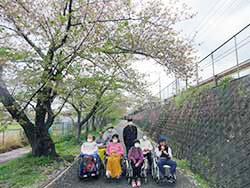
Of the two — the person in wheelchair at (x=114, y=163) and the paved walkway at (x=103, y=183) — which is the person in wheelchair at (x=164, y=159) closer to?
the paved walkway at (x=103, y=183)

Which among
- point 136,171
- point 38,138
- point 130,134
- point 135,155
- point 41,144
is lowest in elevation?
point 136,171

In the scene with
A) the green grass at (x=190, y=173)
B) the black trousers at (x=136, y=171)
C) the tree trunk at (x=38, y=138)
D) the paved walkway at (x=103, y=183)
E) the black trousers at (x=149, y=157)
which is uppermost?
the tree trunk at (x=38, y=138)

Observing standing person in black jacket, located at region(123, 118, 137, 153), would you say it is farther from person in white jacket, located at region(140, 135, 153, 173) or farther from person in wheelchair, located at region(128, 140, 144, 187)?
person in wheelchair, located at region(128, 140, 144, 187)

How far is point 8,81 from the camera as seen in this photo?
7133mm

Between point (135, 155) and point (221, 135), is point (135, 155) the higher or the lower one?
the lower one

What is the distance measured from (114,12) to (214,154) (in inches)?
161

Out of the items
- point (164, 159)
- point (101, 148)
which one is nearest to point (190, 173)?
point (164, 159)

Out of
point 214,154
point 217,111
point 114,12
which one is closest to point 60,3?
point 114,12

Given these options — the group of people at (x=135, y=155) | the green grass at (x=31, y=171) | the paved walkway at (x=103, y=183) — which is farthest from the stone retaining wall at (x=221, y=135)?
the green grass at (x=31, y=171)

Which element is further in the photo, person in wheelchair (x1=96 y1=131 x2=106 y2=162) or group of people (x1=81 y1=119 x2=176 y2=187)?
person in wheelchair (x1=96 y1=131 x2=106 y2=162)

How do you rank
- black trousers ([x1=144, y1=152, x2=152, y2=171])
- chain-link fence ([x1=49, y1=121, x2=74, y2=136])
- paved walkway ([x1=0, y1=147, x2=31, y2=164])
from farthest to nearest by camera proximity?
chain-link fence ([x1=49, y1=121, x2=74, y2=136]), paved walkway ([x1=0, y1=147, x2=31, y2=164]), black trousers ([x1=144, y1=152, x2=152, y2=171])

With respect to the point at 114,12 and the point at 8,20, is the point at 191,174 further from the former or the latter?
the point at 8,20

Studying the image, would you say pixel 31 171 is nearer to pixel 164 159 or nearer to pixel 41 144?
pixel 41 144

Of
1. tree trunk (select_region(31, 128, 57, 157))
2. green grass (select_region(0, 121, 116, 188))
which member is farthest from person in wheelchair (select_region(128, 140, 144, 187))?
tree trunk (select_region(31, 128, 57, 157))
